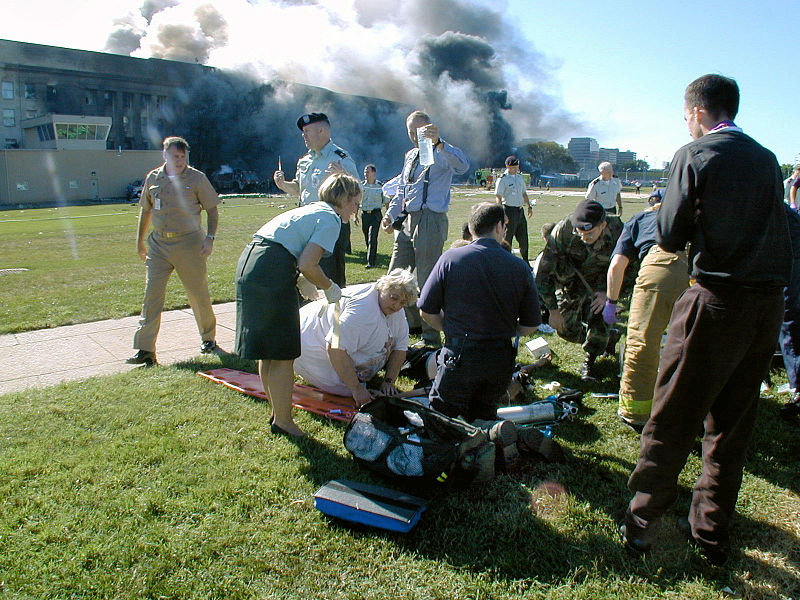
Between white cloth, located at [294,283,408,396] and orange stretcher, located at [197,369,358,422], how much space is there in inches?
3.6

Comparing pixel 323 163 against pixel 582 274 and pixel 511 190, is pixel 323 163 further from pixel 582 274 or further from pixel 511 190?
pixel 511 190

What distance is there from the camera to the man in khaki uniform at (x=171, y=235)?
518 centimetres

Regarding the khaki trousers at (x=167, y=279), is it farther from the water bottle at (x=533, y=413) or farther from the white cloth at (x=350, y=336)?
the water bottle at (x=533, y=413)

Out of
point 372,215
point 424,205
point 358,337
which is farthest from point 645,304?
point 372,215

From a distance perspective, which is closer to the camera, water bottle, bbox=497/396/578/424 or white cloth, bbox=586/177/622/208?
water bottle, bbox=497/396/578/424

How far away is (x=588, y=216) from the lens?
4719 mm

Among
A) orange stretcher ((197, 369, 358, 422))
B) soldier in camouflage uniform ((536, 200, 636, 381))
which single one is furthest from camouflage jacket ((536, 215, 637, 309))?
orange stretcher ((197, 369, 358, 422))

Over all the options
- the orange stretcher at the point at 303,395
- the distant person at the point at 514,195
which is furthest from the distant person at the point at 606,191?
the orange stretcher at the point at 303,395

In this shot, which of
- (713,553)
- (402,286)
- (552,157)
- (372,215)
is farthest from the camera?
(552,157)

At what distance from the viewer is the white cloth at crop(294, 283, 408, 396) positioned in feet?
12.9

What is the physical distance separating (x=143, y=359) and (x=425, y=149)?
311 centimetres

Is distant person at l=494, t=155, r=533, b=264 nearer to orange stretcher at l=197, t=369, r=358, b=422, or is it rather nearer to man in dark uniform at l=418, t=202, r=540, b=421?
orange stretcher at l=197, t=369, r=358, b=422

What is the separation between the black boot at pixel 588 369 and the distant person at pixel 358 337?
66.2 inches

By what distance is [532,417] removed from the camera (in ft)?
12.8
